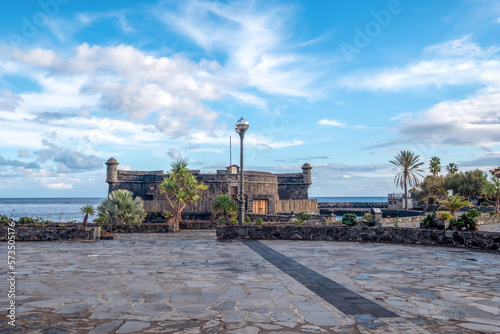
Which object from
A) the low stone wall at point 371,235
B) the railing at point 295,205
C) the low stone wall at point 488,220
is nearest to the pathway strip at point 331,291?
the low stone wall at point 371,235

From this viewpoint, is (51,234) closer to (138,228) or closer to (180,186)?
(138,228)

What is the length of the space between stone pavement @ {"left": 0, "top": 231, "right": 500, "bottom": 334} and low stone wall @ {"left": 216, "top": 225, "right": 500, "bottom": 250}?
48.8 inches

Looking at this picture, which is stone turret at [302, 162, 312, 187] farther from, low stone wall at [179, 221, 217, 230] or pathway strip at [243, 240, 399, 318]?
pathway strip at [243, 240, 399, 318]

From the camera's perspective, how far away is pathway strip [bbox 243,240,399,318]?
5289 mm

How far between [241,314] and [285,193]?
170 ft

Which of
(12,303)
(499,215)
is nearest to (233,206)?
(499,215)

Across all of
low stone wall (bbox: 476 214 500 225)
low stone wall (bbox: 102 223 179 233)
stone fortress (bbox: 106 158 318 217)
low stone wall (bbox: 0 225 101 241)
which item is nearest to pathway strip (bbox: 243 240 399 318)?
low stone wall (bbox: 0 225 101 241)

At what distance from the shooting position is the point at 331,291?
253 inches

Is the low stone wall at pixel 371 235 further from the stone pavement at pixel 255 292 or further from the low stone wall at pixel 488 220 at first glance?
the low stone wall at pixel 488 220

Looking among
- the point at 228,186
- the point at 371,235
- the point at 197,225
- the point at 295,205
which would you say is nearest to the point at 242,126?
the point at 371,235

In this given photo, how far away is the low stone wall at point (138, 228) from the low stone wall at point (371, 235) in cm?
1027

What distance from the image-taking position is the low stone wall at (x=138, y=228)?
23656 mm

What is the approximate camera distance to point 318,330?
443cm

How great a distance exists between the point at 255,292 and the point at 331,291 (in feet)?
4.06
